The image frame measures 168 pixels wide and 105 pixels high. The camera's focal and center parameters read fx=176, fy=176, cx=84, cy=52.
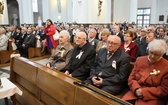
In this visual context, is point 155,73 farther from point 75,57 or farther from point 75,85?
point 75,57

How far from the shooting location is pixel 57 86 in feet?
6.26

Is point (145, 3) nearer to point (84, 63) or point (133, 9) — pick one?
point (133, 9)

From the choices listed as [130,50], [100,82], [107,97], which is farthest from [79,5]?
[107,97]

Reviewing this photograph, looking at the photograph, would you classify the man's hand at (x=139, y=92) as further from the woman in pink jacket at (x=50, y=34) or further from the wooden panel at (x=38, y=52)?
the wooden panel at (x=38, y=52)

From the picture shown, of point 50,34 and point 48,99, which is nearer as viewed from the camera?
point 48,99

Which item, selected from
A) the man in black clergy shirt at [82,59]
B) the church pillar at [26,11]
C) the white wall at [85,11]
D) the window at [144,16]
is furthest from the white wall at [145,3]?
the man in black clergy shirt at [82,59]

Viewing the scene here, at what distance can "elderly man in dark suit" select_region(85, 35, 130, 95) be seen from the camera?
2.38m

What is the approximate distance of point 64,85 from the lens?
5.93 feet

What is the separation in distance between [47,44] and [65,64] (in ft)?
13.0

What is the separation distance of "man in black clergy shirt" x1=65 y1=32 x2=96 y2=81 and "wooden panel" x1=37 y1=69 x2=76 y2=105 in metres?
0.79

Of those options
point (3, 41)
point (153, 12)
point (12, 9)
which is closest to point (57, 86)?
point (3, 41)

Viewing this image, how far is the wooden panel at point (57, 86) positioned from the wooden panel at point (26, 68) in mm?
165

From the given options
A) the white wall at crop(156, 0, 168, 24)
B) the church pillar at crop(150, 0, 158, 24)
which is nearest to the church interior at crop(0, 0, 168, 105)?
the church pillar at crop(150, 0, 158, 24)

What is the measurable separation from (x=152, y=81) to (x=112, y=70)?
598 mm
